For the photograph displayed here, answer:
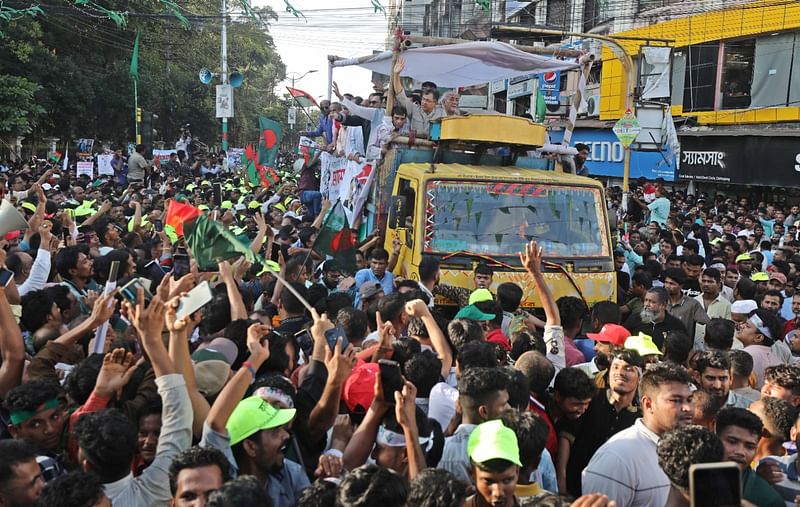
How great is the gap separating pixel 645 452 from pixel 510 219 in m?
4.69

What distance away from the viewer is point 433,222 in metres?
7.89

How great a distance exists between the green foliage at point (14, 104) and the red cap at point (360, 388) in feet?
84.6

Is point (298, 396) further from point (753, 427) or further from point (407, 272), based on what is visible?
point (407, 272)

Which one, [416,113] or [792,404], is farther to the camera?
[416,113]

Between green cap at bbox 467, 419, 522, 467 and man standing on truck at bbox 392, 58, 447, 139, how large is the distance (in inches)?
280

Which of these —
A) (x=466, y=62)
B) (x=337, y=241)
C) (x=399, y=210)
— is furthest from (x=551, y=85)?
(x=337, y=241)

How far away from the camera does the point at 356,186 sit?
10422 mm

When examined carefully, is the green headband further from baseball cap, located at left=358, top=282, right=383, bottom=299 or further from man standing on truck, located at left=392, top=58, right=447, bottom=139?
man standing on truck, located at left=392, top=58, right=447, bottom=139

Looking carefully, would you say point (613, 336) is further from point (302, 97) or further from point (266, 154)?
point (302, 97)

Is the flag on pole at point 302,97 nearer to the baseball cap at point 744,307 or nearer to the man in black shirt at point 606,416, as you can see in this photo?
the baseball cap at point 744,307

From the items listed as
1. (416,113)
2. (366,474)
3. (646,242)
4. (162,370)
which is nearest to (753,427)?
(366,474)

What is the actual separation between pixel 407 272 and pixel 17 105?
23558mm

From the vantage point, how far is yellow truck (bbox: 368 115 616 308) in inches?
302

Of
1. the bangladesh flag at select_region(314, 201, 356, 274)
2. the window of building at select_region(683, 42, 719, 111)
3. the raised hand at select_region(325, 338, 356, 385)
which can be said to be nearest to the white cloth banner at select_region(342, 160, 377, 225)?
the bangladesh flag at select_region(314, 201, 356, 274)
